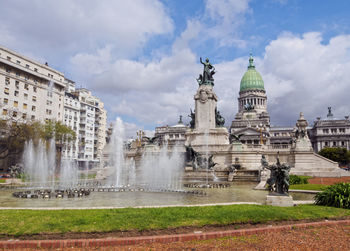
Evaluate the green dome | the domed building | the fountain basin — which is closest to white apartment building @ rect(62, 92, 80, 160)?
the fountain basin

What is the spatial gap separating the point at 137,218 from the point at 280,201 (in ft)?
22.0

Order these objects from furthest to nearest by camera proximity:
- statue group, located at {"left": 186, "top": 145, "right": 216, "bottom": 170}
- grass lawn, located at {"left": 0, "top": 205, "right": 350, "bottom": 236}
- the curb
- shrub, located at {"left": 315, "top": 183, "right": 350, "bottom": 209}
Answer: statue group, located at {"left": 186, "top": 145, "right": 216, "bottom": 170} → shrub, located at {"left": 315, "top": 183, "right": 350, "bottom": 209} → grass lawn, located at {"left": 0, "top": 205, "right": 350, "bottom": 236} → the curb

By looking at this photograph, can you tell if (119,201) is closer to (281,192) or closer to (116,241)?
(116,241)

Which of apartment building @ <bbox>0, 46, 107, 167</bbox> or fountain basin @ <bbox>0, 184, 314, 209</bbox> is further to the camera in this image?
apartment building @ <bbox>0, 46, 107, 167</bbox>

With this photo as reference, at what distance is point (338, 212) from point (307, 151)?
33823 millimetres

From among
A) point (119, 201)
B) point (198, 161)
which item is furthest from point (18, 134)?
point (119, 201)

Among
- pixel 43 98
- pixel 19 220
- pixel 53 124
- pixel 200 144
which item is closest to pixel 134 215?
pixel 19 220

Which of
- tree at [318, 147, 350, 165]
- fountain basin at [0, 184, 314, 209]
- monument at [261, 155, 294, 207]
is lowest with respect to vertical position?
fountain basin at [0, 184, 314, 209]

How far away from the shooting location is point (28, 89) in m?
63.6

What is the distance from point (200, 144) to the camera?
46.4m

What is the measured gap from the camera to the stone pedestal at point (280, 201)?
1266 centimetres

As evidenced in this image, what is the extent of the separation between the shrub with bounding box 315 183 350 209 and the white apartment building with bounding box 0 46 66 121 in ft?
175

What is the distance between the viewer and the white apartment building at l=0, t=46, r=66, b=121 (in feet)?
191

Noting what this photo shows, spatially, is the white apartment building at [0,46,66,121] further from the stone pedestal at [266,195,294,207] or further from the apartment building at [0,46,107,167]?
the stone pedestal at [266,195,294,207]
